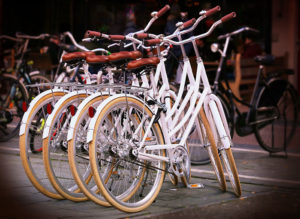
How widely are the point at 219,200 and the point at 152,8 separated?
6785 mm

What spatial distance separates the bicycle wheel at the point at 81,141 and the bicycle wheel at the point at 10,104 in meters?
3.80

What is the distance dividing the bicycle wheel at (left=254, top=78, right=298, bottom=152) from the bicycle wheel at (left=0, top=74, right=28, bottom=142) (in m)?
3.12

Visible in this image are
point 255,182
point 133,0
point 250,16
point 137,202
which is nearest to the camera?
point 137,202

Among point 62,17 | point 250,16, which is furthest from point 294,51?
point 62,17

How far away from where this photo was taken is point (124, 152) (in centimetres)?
520

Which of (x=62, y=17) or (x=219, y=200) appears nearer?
(x=219, y=200)

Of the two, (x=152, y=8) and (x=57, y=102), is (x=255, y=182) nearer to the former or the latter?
(x=57, y=102)

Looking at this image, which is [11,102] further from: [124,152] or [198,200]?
[124,152]

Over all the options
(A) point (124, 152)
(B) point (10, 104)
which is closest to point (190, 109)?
(A) point (124, 152)

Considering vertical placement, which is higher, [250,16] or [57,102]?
[250,16]

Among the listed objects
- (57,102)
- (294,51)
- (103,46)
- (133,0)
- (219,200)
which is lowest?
(219,200)

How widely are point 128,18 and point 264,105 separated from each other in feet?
12.3

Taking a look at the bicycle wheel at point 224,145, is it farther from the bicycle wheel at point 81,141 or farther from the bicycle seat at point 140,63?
the bicycle wheel at point 81,141

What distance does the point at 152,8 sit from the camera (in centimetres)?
1206
